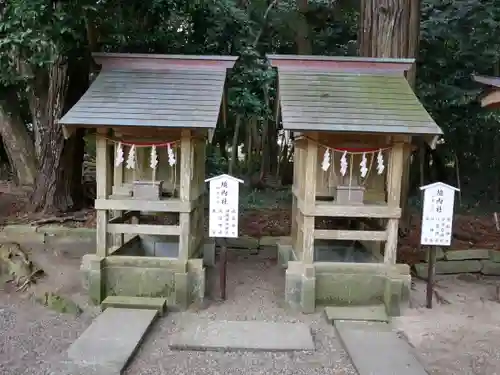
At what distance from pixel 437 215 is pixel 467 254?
2409 mm

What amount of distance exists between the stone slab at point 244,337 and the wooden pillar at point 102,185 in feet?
5.02

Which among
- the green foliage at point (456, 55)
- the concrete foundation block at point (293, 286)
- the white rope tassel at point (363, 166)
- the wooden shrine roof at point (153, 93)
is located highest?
the green foliage at point (456, 55)

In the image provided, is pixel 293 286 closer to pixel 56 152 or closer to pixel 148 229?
pixel 148 229

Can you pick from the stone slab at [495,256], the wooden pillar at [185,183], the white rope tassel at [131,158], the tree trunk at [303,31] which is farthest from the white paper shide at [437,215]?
the tree trunk at [303,31]

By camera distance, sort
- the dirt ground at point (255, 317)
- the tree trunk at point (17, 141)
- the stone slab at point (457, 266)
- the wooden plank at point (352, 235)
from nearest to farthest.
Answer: the dirt ground at point (255, 317)
the wooden plank at point (352, 235)
the stone slab at point (457, 266)
the tree trunk at point (17, 141)

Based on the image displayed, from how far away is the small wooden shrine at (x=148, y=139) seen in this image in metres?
5.54

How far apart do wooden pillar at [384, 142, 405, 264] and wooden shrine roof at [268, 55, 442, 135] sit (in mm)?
401

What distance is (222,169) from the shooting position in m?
15.3

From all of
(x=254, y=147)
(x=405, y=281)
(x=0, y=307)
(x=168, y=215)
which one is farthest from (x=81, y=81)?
(x=254, y=147)

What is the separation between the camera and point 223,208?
584 cm

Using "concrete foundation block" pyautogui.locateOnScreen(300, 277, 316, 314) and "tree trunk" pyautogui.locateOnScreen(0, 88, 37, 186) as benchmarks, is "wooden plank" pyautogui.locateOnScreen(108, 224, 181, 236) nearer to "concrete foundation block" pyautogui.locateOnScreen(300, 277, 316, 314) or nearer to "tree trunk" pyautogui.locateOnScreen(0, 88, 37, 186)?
"concrete foundation block" pyautogui.locateOnScreen(300, 277, 316, 314)

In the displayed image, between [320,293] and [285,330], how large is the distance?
832 millimetres

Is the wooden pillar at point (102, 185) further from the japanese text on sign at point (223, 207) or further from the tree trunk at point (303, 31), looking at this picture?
the tree trunk at point (303, 31)

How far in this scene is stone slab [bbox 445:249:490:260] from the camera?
7.70 meters
